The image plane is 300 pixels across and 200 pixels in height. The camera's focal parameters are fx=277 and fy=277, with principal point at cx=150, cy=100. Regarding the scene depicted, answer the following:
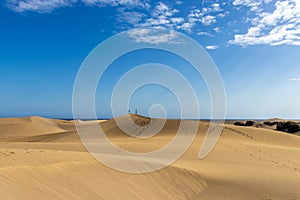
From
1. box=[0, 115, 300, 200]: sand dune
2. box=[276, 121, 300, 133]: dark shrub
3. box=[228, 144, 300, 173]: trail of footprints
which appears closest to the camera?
box=[0, 115, 300, 200]: sand dune

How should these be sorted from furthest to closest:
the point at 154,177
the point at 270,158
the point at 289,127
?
the point at 289,127 < the point at 270,158 < the point at 154,177

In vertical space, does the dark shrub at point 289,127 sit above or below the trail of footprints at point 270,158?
above

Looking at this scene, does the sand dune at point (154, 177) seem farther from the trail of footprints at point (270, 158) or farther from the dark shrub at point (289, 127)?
the dark shrub at point (289, 127)

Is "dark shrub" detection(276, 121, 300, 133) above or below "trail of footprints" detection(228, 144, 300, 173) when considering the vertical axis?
above

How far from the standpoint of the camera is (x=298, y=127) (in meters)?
37.1

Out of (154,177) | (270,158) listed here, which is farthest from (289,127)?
(154,177)

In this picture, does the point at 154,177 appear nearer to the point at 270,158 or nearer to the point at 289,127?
the point at 270,158

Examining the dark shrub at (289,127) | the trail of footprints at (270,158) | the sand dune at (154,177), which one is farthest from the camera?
the dark shrub at (289,127)

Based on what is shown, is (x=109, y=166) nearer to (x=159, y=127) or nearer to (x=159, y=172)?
(x=159, y=172)

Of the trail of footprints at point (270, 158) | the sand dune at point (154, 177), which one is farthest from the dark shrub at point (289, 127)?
the sand dune at point (154, 177)

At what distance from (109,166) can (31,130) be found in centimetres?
3786

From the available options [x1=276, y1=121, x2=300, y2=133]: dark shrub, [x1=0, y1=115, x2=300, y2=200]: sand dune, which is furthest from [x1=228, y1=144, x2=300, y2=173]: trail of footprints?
[x1=276, y1=121, x2=300, y2=133]: dark shrub

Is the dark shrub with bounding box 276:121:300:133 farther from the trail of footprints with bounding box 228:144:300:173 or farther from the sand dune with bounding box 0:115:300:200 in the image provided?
the sand dune with bounding box 0:115:300:200

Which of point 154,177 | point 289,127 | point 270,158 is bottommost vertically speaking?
point 270,158
